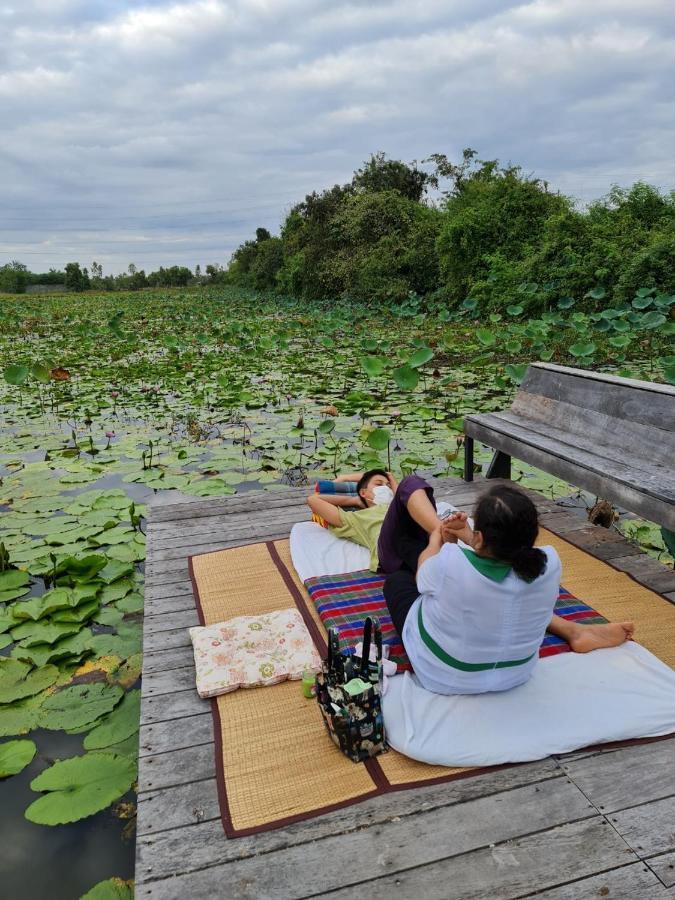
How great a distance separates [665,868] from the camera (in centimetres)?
126

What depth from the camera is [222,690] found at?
1.83 meters

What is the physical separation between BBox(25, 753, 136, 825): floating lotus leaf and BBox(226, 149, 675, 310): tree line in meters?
9.99

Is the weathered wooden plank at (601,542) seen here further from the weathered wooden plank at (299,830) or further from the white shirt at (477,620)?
the weathered wooden plank at (299,830)

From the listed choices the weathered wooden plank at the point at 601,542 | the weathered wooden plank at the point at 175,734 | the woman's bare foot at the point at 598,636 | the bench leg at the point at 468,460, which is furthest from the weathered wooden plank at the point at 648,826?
the bench leg at the point at 468,460

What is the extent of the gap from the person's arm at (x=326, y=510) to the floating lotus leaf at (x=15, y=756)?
1467 millimetres

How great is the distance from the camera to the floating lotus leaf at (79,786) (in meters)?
1.74

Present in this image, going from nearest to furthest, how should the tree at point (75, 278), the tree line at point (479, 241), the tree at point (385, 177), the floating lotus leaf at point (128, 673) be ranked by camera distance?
1. the floating lotus leaf at point (128, 673)
2. the tree line at point (479, 241)
3. the tree at point (385, 177)
4. the tree at point (75, 278)

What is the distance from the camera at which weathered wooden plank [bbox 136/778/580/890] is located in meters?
1.32

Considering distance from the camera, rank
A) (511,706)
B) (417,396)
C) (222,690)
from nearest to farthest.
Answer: (511,706), (222,690), (417,396)

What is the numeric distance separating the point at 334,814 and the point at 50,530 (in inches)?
106

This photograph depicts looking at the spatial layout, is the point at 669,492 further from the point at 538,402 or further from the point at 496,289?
the point at 496,289

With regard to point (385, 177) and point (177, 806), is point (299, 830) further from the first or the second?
point (385, 177)

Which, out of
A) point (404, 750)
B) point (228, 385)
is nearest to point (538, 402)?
point (404, 750)

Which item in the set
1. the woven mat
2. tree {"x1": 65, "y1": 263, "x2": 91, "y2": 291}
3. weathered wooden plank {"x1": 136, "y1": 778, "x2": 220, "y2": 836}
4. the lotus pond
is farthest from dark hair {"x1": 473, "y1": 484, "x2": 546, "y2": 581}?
tree {"x1": 65, "y1": 263, "x2": 91, "y2": 291}
